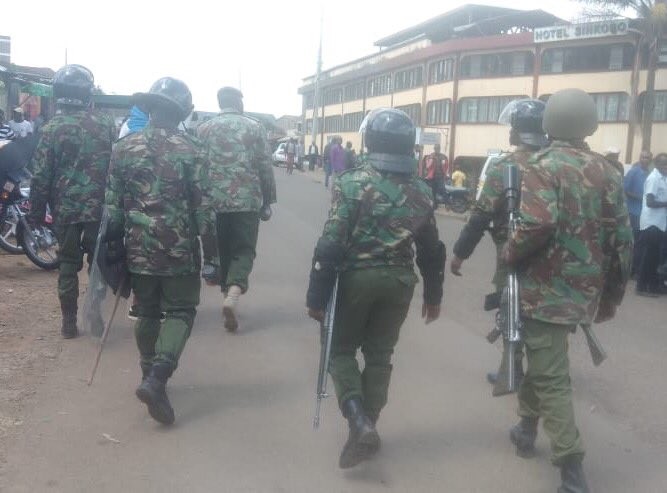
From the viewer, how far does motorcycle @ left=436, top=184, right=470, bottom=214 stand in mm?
22531

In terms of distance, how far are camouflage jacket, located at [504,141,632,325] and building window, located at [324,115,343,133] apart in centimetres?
6329

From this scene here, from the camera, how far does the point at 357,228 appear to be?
4.21 m

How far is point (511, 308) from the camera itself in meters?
4.13

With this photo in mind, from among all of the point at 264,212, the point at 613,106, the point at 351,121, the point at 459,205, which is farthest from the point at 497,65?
the point at 264,212

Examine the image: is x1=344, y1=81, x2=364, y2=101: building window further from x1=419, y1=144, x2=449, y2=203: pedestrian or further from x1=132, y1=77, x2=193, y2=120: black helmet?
x1=132, y1=77, x2=193, y2=120: black helmet

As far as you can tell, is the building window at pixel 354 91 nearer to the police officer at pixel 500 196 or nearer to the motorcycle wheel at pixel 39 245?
the motorcycle wheel at pixel 39 245

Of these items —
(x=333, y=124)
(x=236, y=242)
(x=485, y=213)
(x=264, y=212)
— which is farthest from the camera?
(x=333, y=124)

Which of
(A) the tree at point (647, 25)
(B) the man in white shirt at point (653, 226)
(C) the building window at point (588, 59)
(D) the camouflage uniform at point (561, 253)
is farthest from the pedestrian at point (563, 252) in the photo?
(C) the building window at point (588, 59)

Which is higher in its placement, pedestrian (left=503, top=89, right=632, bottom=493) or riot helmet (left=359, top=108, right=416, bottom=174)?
riot helmet (left=359, top=108, right=416, bottom=174)

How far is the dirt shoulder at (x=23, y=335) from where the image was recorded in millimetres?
5164

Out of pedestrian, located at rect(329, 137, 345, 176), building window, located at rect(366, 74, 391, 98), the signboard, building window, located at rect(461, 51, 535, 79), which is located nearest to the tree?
the signboard

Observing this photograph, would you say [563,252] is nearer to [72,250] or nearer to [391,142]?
[391,142]

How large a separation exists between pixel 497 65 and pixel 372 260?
41945 millimetres

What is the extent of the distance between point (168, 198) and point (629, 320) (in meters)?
5.55
